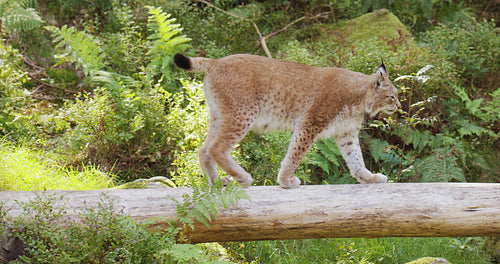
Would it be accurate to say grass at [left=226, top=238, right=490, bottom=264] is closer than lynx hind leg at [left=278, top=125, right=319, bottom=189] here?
No

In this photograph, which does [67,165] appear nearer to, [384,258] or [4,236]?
[4,236]

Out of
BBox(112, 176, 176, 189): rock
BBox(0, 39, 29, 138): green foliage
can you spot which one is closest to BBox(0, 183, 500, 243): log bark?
BBox(112, 176, 176, 189): rock

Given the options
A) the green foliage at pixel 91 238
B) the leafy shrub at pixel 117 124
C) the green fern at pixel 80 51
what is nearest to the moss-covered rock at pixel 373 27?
the leafy shrub at pixel 117 124

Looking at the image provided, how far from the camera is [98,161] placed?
6203 millimetres

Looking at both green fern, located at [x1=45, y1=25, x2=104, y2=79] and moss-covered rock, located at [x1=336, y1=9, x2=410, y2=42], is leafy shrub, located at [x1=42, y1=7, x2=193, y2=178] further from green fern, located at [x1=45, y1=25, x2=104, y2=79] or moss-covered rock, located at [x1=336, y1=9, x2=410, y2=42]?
moss-covered rock, located at [x1=336, y1=9, x2=410, y2=42]

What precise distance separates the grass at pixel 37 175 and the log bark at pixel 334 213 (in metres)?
0.76

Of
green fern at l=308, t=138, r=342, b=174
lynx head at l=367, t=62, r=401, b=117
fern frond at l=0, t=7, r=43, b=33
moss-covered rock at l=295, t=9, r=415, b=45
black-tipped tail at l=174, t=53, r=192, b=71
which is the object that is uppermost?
black-tipped tail at l=174, t=53, r=192, b=71

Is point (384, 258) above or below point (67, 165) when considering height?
below

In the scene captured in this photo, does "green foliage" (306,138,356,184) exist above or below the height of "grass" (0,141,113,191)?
below

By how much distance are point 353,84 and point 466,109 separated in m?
3.08

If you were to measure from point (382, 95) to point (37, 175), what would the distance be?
3.63m

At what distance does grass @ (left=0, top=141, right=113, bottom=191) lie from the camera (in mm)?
4988

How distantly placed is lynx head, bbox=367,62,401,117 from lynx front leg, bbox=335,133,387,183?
0.37m

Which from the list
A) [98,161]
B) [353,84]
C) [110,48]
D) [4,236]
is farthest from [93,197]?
[110,48]
